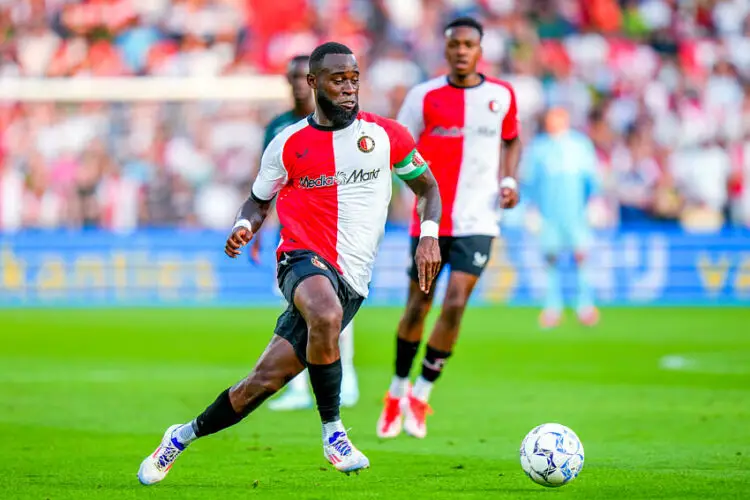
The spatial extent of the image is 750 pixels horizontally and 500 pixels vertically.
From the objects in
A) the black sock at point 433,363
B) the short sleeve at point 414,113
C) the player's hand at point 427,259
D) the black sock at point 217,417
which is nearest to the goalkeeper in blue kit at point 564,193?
the short sleeve at point 414,113

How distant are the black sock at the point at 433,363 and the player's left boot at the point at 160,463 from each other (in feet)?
8.81

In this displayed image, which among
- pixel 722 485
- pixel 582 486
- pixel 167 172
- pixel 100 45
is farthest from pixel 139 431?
pixel 100 45

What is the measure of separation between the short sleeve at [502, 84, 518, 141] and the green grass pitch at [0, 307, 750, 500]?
6.94ft

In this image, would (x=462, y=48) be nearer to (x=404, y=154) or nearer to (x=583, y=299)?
(x=404, y=154)

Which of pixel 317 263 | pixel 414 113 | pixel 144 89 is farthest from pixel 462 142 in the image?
pixel 144 89

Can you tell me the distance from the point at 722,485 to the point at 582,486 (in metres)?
0.72

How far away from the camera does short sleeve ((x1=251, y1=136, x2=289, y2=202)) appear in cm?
707

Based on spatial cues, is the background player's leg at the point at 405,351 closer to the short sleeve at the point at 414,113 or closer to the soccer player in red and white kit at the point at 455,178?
the soccer player in red and white kit at the point at 455,178

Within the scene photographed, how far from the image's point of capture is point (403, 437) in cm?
898

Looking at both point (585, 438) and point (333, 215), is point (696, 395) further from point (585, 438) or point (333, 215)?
point (333, 215)

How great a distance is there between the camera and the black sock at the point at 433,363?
9.13 metres

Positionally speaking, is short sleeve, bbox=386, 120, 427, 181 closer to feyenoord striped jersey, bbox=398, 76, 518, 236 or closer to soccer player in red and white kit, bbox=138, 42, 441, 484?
soccer player in red and white kit, bbox=138, 42, 441, 484

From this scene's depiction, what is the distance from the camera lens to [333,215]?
23.3 feet

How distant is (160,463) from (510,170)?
3.86 m
